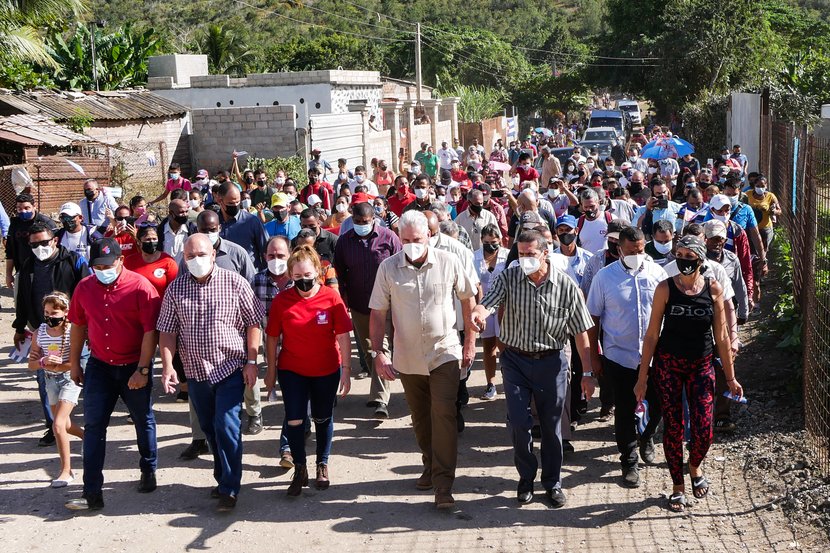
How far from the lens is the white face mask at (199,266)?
6.35 meters

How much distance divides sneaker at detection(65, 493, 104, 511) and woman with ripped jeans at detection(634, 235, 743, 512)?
12.0 ft

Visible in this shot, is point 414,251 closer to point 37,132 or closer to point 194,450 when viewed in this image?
point 194,450

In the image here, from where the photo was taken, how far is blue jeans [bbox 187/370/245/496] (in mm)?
6422

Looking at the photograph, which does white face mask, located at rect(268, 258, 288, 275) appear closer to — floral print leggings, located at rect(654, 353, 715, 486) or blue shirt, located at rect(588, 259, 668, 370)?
blue shirt, located at rect(588, 259, 668, 370)

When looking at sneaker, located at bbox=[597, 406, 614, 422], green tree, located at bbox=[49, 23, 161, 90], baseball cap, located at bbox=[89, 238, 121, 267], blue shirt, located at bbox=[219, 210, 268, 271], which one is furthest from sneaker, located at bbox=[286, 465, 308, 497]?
green tree, located at bbox=[49, 23, 161, 90]

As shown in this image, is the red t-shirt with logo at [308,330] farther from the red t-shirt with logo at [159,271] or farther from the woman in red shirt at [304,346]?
the red t-shirt with logo at [159,271]

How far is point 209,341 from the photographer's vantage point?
6.39 m

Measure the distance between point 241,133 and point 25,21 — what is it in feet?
20.7

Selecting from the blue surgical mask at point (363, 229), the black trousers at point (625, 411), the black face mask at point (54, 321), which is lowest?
the black trousers at point (625, 411)

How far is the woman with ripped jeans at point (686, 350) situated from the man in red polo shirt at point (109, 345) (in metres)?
3.28

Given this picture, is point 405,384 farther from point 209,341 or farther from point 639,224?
point 639,224

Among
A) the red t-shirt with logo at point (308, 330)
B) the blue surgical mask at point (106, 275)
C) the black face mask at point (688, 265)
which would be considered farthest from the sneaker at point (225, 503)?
the black face mask at point (688, 265)

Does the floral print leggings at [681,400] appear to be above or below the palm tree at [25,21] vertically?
below

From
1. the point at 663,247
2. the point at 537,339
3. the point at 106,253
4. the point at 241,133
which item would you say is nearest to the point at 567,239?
the point at 663,247
